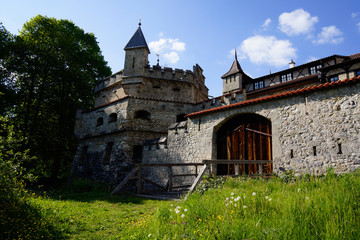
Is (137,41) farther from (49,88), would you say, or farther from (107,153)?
(107,153)

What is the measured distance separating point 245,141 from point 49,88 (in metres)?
15.5

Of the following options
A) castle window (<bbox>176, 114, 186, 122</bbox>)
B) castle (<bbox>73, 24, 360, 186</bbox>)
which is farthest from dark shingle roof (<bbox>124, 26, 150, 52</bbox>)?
castle window (<bbox>176, 114, 186, 122</bbox>)

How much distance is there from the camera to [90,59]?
20438 mm

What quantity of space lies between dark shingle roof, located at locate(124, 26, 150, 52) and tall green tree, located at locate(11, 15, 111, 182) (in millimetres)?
4504

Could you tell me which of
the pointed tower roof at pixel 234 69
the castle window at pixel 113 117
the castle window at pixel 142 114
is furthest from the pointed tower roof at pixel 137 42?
the pointed tower roof at pixel 234 69

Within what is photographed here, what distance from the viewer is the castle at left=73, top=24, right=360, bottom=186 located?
7035mm

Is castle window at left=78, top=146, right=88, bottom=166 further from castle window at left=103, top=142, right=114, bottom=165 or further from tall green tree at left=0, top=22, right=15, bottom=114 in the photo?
tall green tree at left=0, top=22, right=15, bottom=114

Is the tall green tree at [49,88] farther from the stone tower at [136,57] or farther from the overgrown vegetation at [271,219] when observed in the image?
the overgrown vegetation at [271,219]

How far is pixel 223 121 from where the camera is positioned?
9.88 m

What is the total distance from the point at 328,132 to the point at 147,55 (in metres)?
14.4

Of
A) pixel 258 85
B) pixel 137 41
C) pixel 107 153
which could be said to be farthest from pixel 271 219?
pixel 258 85

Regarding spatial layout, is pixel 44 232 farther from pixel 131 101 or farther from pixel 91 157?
pixel 91 157

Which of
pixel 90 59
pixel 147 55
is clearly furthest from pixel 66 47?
pixel 147 55

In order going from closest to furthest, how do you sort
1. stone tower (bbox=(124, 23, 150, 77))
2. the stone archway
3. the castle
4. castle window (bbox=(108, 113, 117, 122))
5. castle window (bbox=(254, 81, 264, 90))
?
1. the castle
2. the stone archway
3. castle window (bbox=(108, 113, 117, 122))
4. stone tower (bbox=(124, 23, 150, 77))
5. castle window (bbox=(254, 81, 264, 90))
